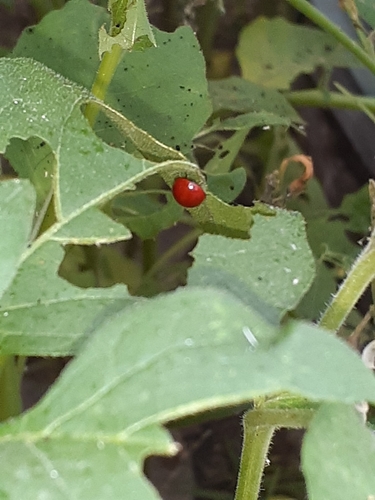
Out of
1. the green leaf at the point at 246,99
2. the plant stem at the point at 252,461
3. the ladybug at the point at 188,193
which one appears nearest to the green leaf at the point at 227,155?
the green leaf at the point at 246,99

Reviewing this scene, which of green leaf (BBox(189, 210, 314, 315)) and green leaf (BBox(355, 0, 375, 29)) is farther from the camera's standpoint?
green leaf (BBox(355, 0, 375, 29))

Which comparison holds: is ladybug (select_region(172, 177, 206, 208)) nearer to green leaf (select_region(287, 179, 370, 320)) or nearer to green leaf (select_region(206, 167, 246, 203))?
green leaf (select_region(206, 167, 246, 203))

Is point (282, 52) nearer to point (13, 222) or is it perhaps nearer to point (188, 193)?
point (188, 193)

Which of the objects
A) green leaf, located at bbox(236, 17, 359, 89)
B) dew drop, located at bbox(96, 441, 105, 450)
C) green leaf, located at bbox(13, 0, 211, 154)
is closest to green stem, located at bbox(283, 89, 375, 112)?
green leaf, located at bbox(236, 17, 359, 89)

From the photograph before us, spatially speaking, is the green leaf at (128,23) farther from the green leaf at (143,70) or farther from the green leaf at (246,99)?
the green leaf at (246,99)

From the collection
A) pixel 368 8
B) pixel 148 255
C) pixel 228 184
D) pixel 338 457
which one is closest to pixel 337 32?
pixel 368 8

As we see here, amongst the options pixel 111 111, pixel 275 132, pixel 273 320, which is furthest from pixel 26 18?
pixel 273 320
